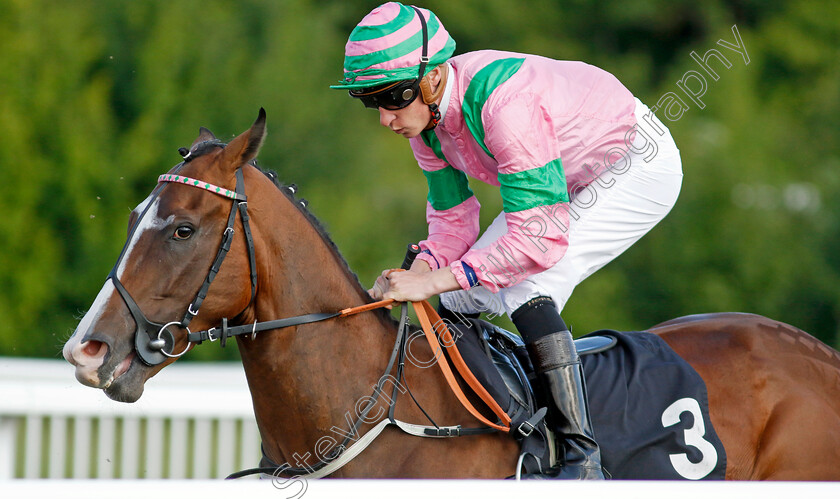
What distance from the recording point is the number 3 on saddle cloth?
9.64 feet

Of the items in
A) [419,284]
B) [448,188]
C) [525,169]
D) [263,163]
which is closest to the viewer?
[525,169]

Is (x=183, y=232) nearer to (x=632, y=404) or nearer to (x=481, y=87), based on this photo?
(x=481, y=87)

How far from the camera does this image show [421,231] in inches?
529

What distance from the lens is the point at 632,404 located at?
3039 millimetres

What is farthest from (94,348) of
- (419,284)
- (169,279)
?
(419,284)

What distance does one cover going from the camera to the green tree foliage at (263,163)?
892cm

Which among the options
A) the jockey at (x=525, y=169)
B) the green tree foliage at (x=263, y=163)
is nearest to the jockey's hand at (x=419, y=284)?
the jockey at (x=525, y=169)

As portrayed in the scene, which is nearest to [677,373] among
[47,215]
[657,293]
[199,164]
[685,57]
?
[199,164]

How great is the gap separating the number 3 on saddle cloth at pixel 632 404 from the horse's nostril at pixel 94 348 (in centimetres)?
111

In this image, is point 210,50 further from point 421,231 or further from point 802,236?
point 802,236

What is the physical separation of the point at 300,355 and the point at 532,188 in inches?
34.5

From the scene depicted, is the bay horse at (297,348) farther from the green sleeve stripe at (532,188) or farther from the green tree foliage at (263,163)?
the green tree foliage at (263,163)

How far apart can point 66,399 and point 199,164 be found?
2.55 metres

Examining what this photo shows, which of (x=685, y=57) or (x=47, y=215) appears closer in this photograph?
(x=47, y=215)
